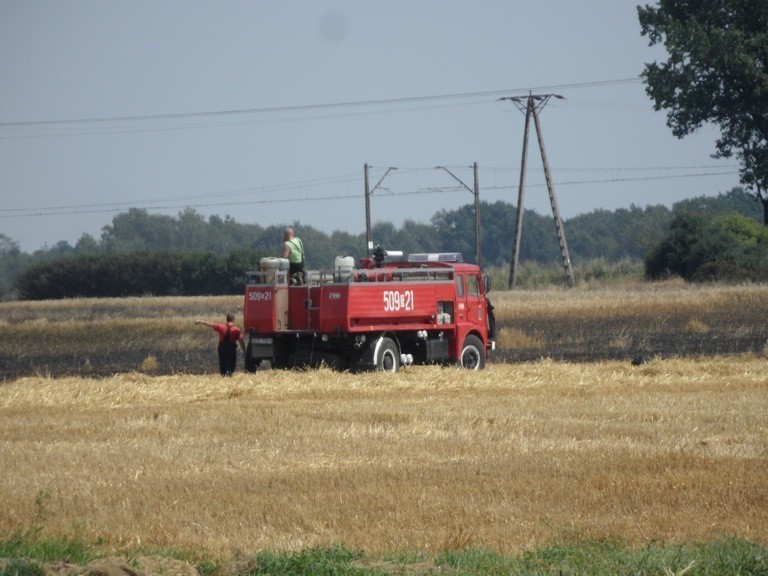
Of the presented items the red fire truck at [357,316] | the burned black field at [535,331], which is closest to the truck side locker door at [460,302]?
the red fire truck at [357,316]

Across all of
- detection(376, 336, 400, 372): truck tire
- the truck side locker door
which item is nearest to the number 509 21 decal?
detection(376, 336, 400, 372): truck tire

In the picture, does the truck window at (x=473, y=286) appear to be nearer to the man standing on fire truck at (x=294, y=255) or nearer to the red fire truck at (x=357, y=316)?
the red fire truck at (x=357, y=316)

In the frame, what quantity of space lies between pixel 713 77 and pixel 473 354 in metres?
41.4

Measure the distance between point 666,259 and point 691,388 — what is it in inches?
2070

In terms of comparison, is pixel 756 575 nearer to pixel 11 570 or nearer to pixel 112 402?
pixel 11 570

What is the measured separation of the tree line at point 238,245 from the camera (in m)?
95.1

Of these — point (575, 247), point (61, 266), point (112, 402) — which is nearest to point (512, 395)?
point (112, 402)

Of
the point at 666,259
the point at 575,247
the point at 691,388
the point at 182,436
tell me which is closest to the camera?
the point at 182,436

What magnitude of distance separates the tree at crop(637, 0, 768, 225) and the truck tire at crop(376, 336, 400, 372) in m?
41.4

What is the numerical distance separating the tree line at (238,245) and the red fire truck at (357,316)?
208 ft

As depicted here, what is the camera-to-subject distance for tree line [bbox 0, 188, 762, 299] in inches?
3745

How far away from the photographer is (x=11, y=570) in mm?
7613

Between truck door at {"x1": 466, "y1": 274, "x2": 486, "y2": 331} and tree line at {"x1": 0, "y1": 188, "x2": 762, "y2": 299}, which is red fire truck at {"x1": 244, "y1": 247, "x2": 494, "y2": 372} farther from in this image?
tree line at {"x1": 0, "y1": 188, "x2": 762, "y2": 299}

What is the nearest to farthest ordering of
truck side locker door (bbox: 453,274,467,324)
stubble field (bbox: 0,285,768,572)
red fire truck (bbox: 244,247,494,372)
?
1. stubble field (bbox: 0,285,768,572)
2. red fire truck (bbox: 244,247,494,372)
3. truck side locker door (bbox: 453,274,467,324)
